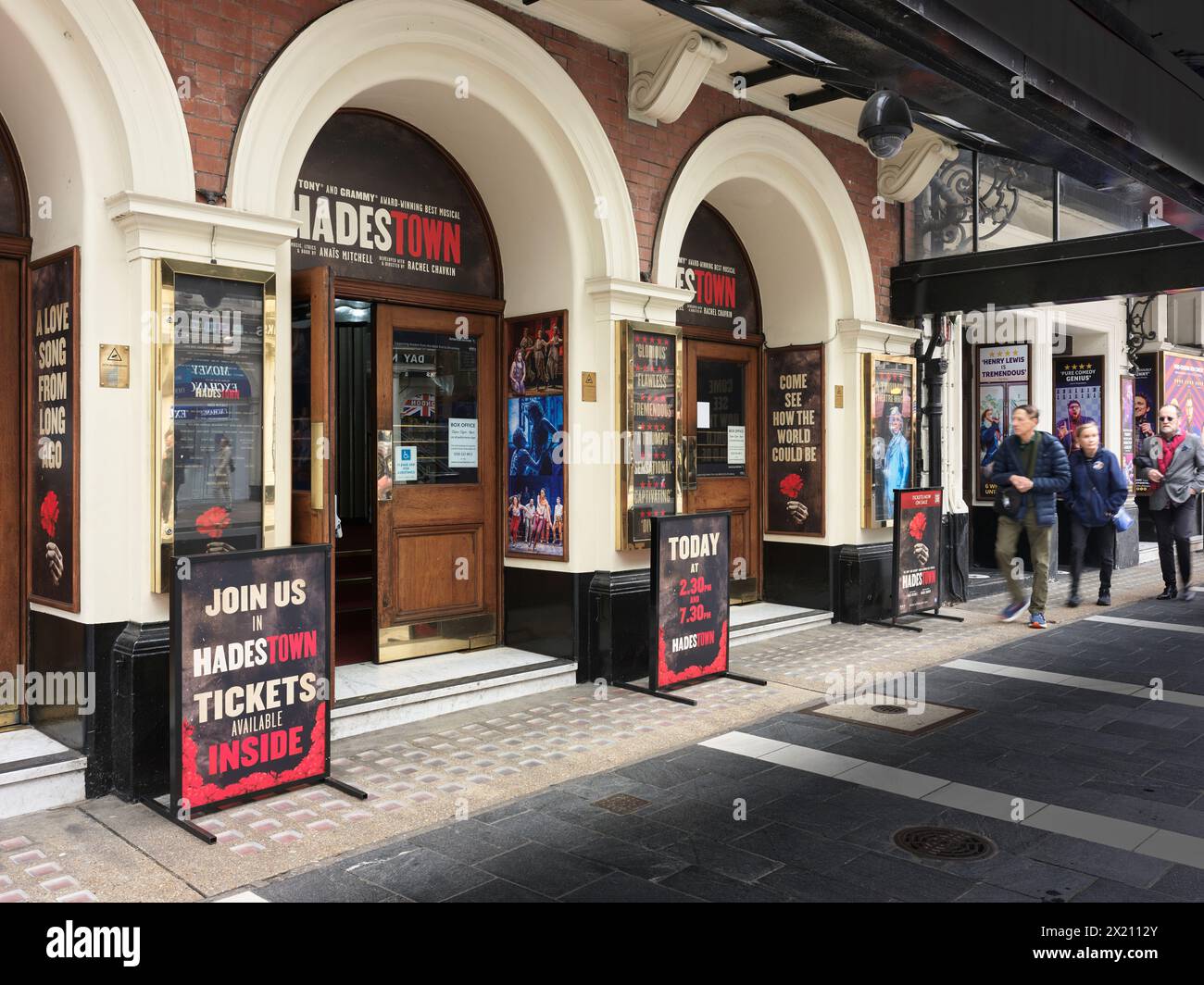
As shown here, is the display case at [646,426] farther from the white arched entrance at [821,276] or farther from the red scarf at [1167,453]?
the red scarf at [1167,453]

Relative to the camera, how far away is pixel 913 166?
29.7ft

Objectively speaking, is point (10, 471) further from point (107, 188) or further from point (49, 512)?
point (107, 188)

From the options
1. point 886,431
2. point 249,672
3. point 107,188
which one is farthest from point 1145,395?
point 107,188

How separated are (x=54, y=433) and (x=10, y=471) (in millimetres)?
427

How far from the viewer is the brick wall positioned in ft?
16.0

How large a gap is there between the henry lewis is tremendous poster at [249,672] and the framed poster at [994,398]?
934 cm

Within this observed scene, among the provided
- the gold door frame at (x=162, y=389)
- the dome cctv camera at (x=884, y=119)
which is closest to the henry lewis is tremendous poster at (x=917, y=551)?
the dome cctv camera at (x=884, y=119)

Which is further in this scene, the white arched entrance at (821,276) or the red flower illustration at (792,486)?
the red flower illustration at (792,486)

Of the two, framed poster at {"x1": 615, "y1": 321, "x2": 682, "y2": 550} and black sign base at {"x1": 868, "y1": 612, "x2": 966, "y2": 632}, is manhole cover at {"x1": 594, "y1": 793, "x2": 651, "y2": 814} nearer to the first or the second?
framed poster at {"x1": 615, "y1": 321, "x2": 682, "y2": 550}

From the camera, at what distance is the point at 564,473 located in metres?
6.89

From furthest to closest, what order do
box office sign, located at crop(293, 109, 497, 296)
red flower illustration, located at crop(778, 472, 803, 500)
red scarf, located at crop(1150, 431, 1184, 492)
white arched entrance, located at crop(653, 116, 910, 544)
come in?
red scarf, located at crop(1150, 431, 1184, 492) → red flower illustration, located at crop(778, 472, 803, 500) → white arched entrance, located at crop(653, 116, 910, 544) → box office sign, located at crop(293, 109, 497, 296)

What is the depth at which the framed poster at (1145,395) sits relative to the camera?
1456 centimetres

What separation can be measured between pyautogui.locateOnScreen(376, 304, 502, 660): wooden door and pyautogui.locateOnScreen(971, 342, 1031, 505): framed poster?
7.18m

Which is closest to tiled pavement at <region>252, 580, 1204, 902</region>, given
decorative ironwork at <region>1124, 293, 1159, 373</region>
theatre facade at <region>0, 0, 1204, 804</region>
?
theatre facade at <region>0, 0, 1204, 804</region>
